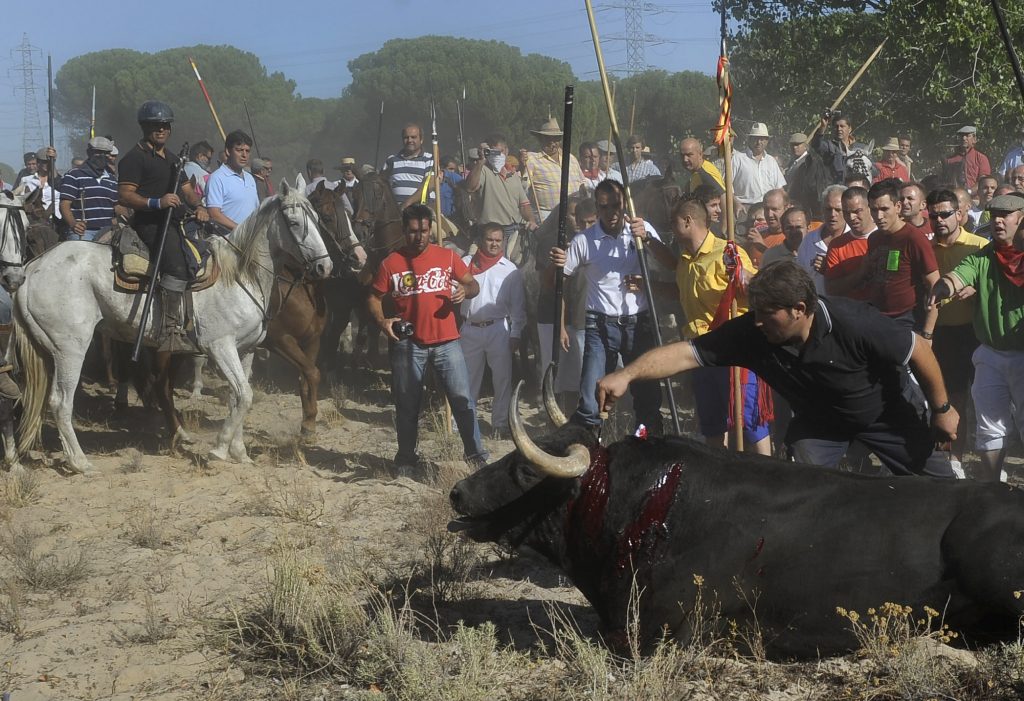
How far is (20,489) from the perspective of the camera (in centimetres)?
909

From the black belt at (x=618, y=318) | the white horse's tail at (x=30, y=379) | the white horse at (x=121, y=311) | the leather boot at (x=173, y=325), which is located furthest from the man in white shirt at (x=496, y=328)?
the white horse's tail at (x=30, y=379)

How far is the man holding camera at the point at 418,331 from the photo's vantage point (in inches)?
364

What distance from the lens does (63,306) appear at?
10062mm

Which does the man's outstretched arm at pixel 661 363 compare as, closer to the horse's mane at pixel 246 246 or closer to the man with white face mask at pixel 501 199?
the horse's mane at pixel 246 246

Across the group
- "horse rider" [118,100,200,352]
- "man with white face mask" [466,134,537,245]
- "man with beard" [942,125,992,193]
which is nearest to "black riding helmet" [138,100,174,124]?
"horse rider" [118,100,200,352]

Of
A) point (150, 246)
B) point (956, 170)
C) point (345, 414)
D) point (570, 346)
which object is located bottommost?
point (345, 414)

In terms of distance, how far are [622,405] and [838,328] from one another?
656 centimetres

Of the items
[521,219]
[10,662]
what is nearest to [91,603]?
[10,662]

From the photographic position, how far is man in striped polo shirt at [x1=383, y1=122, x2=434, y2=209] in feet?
49.3

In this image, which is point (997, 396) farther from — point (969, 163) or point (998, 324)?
point (969, 163)

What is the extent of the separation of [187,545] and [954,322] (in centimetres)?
593

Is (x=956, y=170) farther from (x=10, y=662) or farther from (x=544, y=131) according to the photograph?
(x=10, y=662)

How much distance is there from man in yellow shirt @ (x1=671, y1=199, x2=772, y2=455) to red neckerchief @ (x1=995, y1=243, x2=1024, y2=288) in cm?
168

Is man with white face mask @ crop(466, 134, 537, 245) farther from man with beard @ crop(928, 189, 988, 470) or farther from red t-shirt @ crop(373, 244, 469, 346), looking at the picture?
man with beard @ crop(928, 189, 988, 470)
